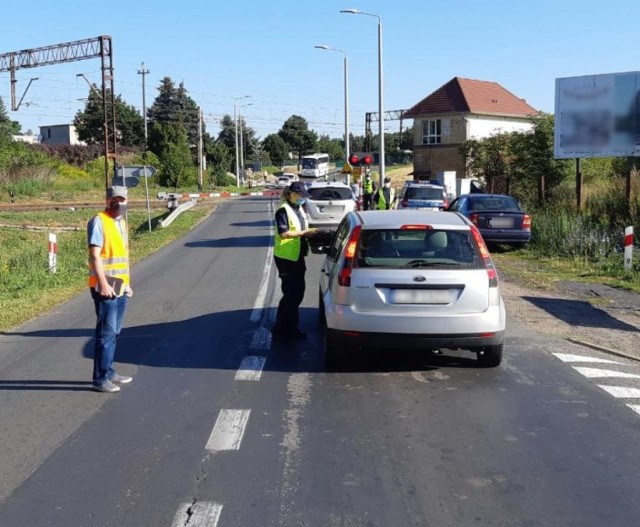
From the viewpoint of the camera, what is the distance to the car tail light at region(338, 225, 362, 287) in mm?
7043

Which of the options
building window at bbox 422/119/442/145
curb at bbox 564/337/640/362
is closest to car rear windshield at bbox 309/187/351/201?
curb at bbox 564/337/640/362

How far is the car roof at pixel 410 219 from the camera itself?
285 inches

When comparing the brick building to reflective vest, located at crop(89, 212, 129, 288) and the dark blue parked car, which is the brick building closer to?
the dark blue parked car

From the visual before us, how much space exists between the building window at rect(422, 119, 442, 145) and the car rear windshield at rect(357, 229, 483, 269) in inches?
Result: 2174

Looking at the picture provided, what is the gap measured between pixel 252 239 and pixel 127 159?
61664 millimetres

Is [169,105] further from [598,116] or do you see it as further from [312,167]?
[598,116]

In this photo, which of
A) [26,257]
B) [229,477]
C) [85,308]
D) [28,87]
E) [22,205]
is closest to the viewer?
[229,477]

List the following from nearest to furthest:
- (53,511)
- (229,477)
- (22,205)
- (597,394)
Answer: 1. (53,511)
2. (229,477)
3. (597,394)
4. (22,205)

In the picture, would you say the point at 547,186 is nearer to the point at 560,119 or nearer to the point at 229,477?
the point at 560,119

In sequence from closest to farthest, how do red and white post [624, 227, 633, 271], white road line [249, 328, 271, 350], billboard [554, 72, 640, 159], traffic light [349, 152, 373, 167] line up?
white road line [249, 328, 271, 350]
red and white post [624, 227, 633, 271]
billboard [554, 72, 640, 159]
traffic light [349, 152, 373, 167]

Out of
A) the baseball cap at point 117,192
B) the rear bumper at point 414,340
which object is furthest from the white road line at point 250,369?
the baseball cap at point 117,192

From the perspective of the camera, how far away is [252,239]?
23.6m

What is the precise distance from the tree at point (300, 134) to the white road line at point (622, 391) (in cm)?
13161

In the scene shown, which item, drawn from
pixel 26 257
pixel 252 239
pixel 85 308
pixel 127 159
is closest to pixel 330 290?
pixel 85 308
